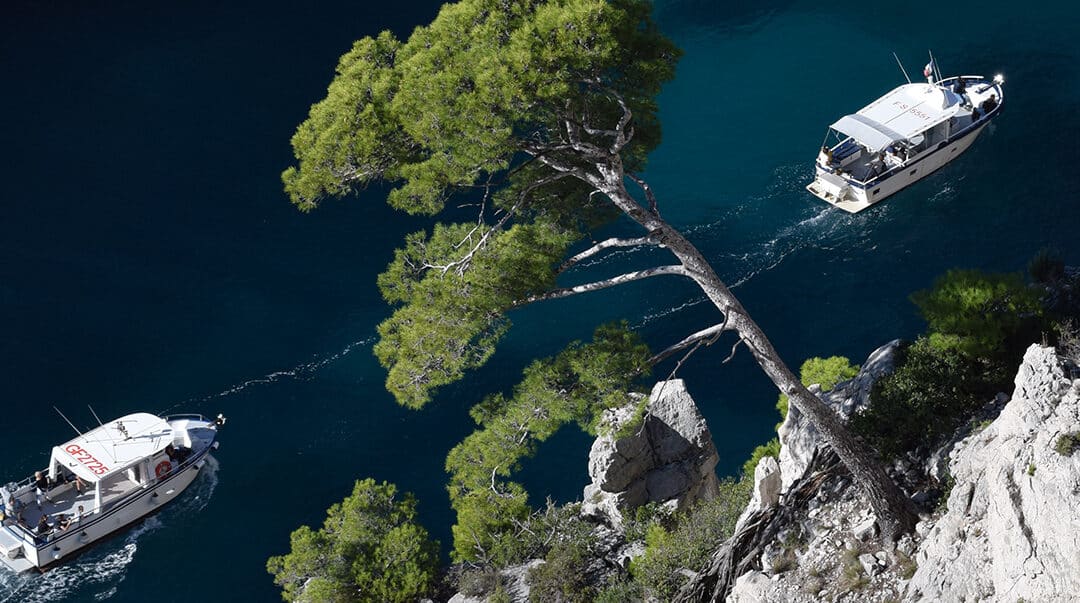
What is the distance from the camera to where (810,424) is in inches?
1065

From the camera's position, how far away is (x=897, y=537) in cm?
2320

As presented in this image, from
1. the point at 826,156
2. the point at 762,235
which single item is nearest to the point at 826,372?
the point at 762,235

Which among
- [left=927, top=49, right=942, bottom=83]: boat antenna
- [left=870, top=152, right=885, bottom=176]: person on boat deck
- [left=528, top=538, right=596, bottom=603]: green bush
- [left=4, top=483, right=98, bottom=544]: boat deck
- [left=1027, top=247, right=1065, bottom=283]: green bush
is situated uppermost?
[left=4, top=483, right=98, bottom=544]: boat deck

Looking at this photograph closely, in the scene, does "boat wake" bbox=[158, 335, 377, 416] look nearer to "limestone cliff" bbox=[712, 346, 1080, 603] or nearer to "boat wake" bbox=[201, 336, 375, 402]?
"boat wake" bbox=[201, 336, 375, 402]

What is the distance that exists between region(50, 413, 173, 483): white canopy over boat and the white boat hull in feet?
105

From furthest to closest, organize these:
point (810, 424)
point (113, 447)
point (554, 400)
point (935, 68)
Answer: point (935, 68) < point (113, 447) < point (810, 424) < point (554, 400)

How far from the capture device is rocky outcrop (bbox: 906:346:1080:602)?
17484 mm

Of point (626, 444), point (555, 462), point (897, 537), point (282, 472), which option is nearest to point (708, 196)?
point (555, 462)

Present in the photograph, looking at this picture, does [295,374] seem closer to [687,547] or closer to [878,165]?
[687,547]

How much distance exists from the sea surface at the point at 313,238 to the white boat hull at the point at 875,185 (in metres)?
0.62

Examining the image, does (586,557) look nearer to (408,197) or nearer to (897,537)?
(897,537)

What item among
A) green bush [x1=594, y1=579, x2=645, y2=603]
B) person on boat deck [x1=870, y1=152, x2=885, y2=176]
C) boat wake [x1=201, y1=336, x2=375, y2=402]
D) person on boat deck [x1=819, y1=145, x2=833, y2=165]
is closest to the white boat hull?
person on boat deck [x1=819, y1=145, x2=833, y2=165]

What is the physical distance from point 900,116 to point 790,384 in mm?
31807

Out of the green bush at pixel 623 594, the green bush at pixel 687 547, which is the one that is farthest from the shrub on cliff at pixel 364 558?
the green bush at pixel 687 547
